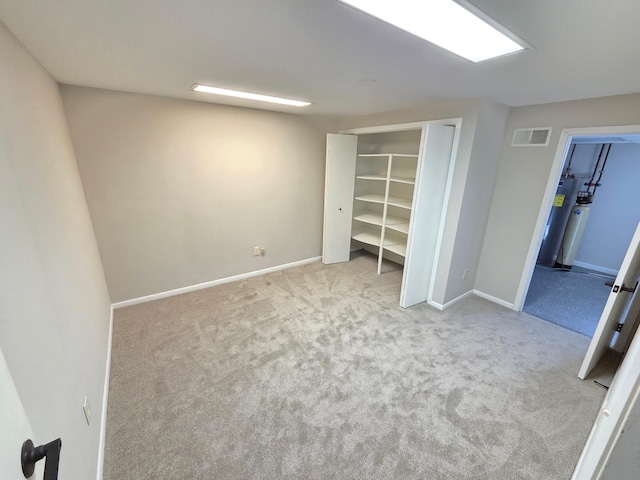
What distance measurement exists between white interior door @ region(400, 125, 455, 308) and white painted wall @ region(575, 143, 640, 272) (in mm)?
3535

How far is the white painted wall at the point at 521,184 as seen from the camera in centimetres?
235

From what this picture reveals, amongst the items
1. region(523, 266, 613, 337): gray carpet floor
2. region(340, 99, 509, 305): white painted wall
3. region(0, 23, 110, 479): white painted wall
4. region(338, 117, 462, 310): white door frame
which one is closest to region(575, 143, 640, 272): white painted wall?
region(523, 266, 613, 337): gray carpet floor

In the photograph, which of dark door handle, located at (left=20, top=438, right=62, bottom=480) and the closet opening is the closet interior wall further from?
dark door handle, located at (left=20, top=438, right=62, bottom=480)

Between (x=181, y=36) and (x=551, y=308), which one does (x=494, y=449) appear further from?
(x=181, y=36)

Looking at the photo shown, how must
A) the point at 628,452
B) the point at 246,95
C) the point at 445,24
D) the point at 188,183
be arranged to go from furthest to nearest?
the point at 188,183
the point at 246,95
the point at 445,24
the point at 628,452

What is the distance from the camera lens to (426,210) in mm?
2914

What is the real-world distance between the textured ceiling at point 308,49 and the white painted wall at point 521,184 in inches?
9.0

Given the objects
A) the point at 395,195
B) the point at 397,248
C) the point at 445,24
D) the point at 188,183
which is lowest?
the point at 397,248

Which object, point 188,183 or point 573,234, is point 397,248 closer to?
point 188,183

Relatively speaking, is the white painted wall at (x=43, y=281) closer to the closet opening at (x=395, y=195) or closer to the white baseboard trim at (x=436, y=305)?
the closet opening at (x=395, y=195)

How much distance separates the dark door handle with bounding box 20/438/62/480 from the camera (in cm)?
55

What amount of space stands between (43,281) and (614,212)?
22.3ft

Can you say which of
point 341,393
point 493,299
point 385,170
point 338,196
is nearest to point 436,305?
point 493,299

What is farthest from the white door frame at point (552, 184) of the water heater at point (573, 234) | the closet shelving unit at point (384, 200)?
the water heater at point (573, 234)
